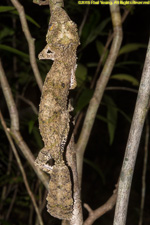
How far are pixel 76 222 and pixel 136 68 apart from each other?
2.29m

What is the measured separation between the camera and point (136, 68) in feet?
9.62

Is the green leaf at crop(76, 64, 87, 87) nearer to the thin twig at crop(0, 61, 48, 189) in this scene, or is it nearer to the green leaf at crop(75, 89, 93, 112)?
the green leaf at crop(75, 89, 93, 112)

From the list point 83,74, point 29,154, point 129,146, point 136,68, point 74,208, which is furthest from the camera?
point 136,68

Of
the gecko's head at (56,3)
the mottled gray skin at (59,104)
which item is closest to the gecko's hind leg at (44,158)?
the mottled gray skin at (59,104)

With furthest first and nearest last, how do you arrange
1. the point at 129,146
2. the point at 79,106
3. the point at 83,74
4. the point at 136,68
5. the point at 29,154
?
the point at 136,68 < the point at 83,74 < the point at 79,106 < the point at 29,154 < the point at 129,146

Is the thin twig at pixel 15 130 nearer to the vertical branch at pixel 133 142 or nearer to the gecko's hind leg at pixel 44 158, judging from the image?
the gecko's hind leg at pixel 44 158

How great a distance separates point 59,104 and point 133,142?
22 centimetres

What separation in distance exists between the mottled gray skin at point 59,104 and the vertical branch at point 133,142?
139 millimetres

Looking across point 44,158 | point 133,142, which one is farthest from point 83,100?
point 133,142

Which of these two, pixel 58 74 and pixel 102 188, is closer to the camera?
pixel 58 74

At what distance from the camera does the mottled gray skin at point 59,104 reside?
78 cm

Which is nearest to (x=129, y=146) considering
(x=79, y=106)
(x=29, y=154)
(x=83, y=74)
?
(x=29, y=154)

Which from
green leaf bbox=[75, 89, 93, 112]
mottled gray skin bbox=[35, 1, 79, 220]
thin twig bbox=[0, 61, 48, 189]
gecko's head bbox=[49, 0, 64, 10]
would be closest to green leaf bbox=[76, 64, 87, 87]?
green leaf bbox=[75, 89, 93, 112]

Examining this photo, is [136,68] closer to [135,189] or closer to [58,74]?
[135,189]
